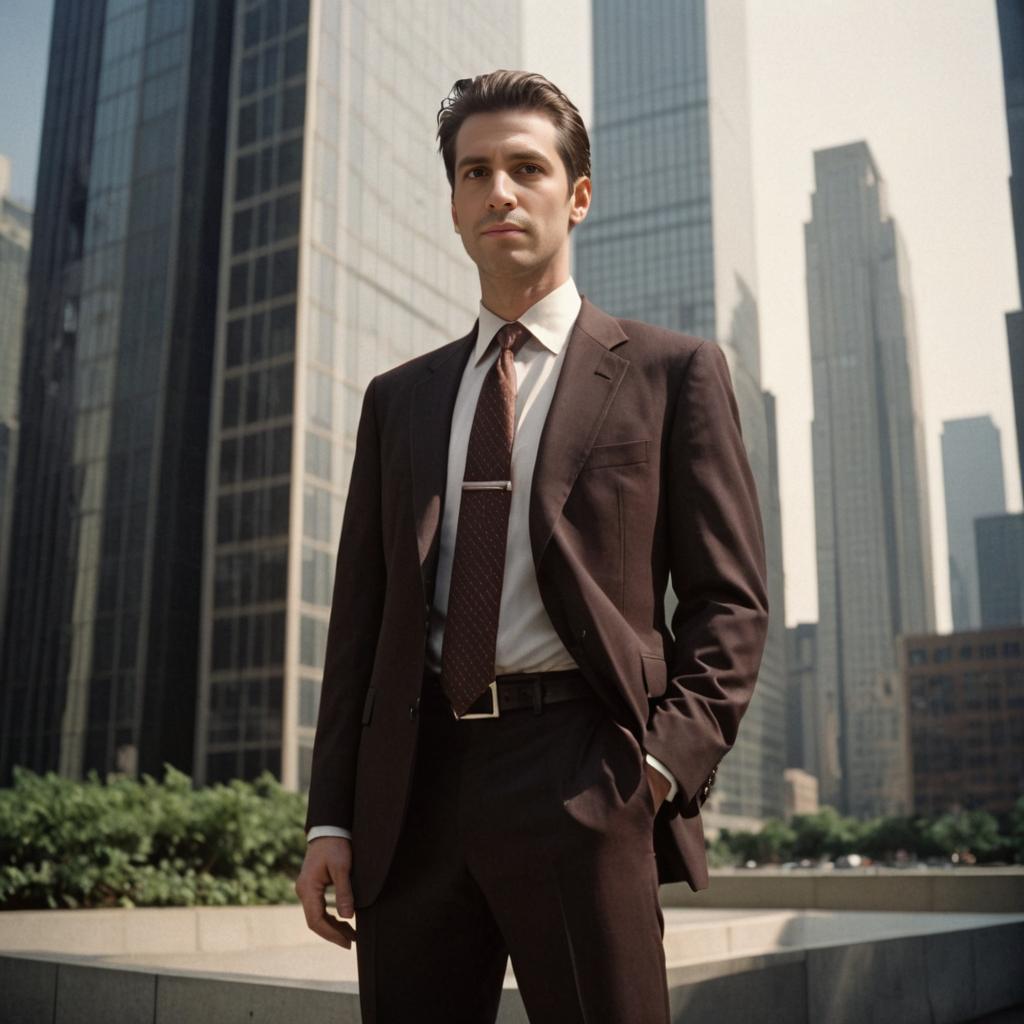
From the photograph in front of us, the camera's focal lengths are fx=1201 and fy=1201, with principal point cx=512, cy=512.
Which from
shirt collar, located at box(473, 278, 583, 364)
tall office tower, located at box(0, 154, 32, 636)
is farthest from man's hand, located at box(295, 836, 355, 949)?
tall office tower, located at box(0, 154, 32, 636)

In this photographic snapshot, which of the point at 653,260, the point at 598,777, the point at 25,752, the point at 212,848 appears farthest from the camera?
the point at 653,260

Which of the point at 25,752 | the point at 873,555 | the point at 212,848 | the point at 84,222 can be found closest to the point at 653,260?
the point at 873,555

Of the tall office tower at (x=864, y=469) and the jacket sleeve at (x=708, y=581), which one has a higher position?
the tall office tower at (x=864, y=469)

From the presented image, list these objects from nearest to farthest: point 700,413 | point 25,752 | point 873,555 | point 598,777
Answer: point 598,777, point 700,413, point 25,752, point 873,555

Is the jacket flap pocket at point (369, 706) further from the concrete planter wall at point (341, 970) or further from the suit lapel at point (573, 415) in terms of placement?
the concrete planter wall at point (341, 970)

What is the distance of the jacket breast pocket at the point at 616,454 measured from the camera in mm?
1933

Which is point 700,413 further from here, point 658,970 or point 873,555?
point 873,555

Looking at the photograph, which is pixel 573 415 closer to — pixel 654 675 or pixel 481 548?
pixel 481 548

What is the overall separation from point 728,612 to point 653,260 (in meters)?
103

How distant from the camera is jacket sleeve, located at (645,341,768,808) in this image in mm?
1738

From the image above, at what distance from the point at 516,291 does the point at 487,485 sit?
1.29ft

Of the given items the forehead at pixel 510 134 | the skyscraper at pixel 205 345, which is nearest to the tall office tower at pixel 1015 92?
the forehead at pixel 510 134

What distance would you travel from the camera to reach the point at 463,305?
52.9 m

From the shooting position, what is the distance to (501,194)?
6.68ft
